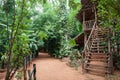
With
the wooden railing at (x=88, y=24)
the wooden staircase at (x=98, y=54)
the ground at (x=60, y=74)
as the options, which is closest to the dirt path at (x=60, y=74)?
the ground at (x=60, y=74)

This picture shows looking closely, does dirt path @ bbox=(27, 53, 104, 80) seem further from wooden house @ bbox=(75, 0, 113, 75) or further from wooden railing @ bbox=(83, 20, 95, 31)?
wooden railing @ bbox=(83, 20, 95, 31)

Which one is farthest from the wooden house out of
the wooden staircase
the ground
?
the ground

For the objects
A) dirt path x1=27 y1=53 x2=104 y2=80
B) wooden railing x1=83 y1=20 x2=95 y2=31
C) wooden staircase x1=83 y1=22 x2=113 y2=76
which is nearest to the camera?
dirt path x1=27 y1=53 x2=104 y2=80

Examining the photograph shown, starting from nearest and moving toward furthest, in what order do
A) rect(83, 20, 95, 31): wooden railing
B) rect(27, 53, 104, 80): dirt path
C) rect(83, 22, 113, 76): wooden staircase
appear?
1. rect(27, 53, 104, 80): dirt path
2. rect(83, 22, 113, 76): wooden staircase
3. rect(83, 20, 95, 31): wooden railing

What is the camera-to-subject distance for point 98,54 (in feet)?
34.6

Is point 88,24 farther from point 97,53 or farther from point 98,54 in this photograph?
point 98,54

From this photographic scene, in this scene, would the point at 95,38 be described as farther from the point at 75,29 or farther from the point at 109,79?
the point at 75,29

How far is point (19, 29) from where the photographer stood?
5.25 m

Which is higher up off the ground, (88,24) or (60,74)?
(88,24)

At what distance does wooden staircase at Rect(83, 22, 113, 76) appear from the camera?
9441 mm

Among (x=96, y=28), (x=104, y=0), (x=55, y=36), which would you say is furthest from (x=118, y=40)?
(x=55, y=36)

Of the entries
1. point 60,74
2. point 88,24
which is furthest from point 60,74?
point 88,24

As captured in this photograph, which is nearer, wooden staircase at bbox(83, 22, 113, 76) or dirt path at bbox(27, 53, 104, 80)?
dirt path at bbox(27, 53, 104, 80)

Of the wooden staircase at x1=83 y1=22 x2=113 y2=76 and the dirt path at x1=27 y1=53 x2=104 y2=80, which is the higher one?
the wooden staircase at x1=83 y1=22 x2=113 y2=76
